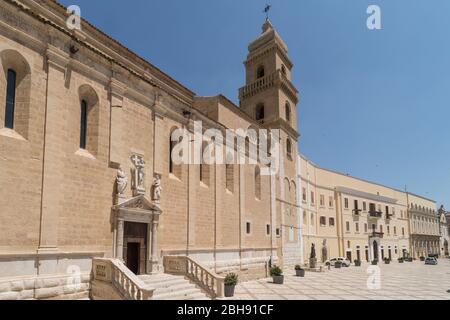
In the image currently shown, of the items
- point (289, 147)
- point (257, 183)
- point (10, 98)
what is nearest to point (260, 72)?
point (289, 147)

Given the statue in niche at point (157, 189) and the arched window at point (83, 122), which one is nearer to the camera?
the arched window at point (83, 122)

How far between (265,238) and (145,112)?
14773 mm

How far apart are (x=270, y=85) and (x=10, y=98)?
24877 mm

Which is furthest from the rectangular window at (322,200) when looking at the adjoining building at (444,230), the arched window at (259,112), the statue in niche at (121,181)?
the adjoining building at (444,230)

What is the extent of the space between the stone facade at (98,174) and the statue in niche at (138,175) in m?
0.04

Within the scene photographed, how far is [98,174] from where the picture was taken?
13.9m

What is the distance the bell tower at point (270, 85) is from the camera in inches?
1299

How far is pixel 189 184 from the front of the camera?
18938 millimetres

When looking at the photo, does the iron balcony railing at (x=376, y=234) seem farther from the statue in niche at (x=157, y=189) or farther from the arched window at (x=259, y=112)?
the statue in niche at (x=157, y=189)

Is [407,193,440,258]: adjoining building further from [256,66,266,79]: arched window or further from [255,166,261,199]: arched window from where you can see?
[255,166,261,199]: arched window

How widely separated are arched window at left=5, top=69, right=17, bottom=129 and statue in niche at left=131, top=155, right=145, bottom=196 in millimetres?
5035

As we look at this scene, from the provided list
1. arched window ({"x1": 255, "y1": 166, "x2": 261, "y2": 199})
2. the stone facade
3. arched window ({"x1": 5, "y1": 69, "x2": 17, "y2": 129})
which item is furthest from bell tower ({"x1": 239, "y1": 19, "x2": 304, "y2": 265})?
arched window ({"x1": 5, "y1": 69, "x2": 17, "y2": 129})

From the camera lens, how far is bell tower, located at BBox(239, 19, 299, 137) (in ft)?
108

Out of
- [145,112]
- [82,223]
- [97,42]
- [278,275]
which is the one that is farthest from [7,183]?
[278,275]
